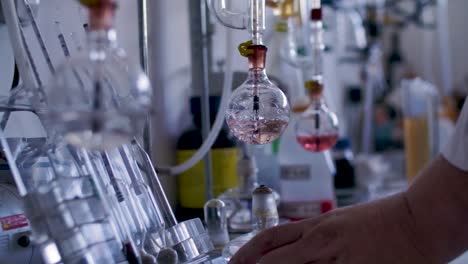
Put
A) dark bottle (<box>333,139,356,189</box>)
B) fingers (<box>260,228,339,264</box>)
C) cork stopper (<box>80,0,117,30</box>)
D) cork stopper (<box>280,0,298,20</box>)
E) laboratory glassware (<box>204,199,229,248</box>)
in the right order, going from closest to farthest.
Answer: cork stopper (<box>80,0,117,30</box>) → fingers (<box>260,228,339,264</box>) → laboratory glassware (<box>204,199,229,248</box>) → cork stopper (<box>280,0,298,20</box>) → dark bottle (<box>333,139,356,189</box>)

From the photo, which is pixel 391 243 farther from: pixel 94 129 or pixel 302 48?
pixel 302 48

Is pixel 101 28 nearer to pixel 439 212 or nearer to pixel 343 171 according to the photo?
pixel 439 212

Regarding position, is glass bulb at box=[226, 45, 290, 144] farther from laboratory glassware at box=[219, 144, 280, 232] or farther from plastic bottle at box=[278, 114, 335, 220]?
plastic bottle at box=[278, 114, 335, 220]

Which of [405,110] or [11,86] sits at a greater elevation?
[11,86]

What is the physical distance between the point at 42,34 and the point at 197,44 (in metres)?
0.58

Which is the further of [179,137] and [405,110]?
[405,110]

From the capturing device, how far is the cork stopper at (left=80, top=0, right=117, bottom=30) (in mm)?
420

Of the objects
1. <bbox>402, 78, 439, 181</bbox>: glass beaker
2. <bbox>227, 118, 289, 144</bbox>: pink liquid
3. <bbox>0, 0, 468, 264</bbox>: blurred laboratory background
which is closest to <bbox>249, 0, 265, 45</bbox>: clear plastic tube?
<bbox>0, 0, 468, 264</bbox>: blurred laboratory background

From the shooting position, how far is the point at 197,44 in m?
1.27

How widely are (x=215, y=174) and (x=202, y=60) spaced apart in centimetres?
28

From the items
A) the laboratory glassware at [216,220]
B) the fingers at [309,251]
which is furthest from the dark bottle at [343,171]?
the fingers at [309,251]

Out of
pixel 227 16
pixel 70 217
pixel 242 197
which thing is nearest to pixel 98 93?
pixel 70 217

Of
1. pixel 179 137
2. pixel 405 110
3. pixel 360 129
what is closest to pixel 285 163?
pixel 179 137

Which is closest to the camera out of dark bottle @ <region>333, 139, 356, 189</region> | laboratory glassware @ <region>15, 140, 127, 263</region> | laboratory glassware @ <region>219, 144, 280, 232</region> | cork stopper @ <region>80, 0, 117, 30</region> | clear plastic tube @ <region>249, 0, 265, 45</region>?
cork stopper @ <region>80, 0, 117, 30</region>
